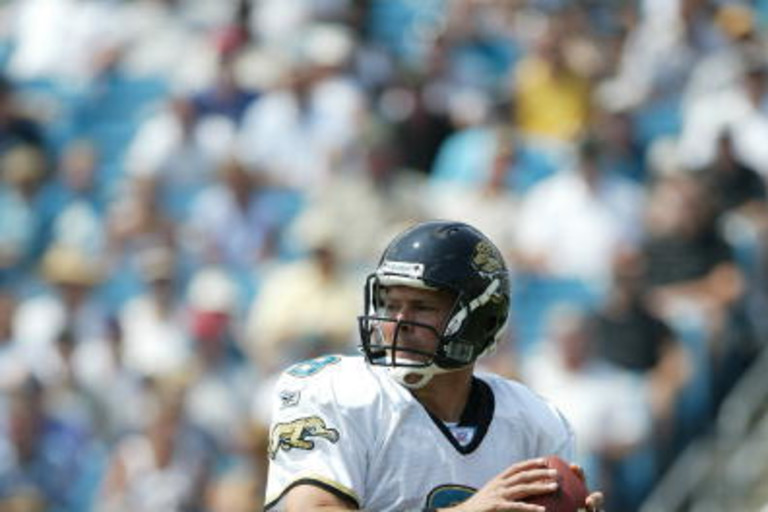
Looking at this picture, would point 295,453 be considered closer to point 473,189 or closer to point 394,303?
point 394,303

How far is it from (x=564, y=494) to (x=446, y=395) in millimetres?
478

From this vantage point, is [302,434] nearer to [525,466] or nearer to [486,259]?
[525,466]

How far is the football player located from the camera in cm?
424

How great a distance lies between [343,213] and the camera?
33.0 ft

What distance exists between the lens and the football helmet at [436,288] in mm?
4395

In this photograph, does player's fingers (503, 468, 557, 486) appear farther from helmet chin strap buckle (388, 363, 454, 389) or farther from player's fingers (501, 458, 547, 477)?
helmet chin strap buckle (388, 363, 454, 389)

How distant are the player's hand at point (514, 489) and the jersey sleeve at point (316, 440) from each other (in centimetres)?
27

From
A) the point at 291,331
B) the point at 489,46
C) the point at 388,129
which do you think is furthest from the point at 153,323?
the point at 489,46

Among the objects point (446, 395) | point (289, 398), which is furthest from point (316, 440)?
point (446, 395)

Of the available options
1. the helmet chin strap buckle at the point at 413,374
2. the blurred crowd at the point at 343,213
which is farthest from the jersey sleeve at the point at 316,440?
the blurred crowd at the point at 343,213

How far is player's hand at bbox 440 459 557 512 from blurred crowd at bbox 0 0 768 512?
406cm

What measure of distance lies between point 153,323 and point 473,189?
192 centimetres

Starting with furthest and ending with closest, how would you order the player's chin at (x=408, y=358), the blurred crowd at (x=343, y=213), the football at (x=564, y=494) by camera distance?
the blurred crowd at (x=343, y=213)
the player's chin at (x=408, y=358)
the football at (x=564, y=494)

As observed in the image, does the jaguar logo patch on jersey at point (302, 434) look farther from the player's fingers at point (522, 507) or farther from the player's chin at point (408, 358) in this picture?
the player's fingers at point (522, 507)
